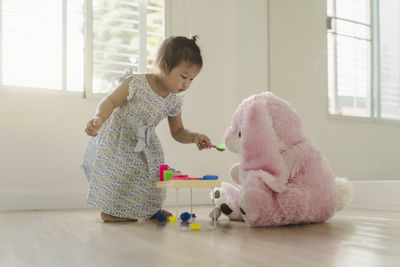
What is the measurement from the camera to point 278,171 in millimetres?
1090

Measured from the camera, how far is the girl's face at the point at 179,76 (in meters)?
1.27

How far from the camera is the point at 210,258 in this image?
65 cm

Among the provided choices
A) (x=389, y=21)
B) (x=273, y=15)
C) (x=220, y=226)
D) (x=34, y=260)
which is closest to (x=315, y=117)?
(x=389, y=21)

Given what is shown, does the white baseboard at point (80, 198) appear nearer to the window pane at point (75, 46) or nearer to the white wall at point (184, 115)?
the white wall at point (184, 115)

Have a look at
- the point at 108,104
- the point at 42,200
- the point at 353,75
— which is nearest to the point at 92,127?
the point at 108,104

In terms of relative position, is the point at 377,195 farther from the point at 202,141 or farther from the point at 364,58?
the point at 202,141

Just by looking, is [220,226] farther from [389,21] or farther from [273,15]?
[273,15]

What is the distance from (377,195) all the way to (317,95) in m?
0.54

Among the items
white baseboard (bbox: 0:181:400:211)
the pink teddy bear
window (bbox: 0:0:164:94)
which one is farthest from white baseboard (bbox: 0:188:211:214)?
the pink teddy bear

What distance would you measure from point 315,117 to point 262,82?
507mm

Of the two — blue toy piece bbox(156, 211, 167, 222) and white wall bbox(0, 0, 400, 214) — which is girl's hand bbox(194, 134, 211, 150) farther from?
white wall bbox(0, 0, 400, 214)

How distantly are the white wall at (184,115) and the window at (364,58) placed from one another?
1.78 ft

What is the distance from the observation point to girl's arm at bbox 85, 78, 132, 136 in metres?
1.17

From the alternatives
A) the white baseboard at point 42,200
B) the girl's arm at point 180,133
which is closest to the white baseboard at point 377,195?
the girl's arm at point 180,133
